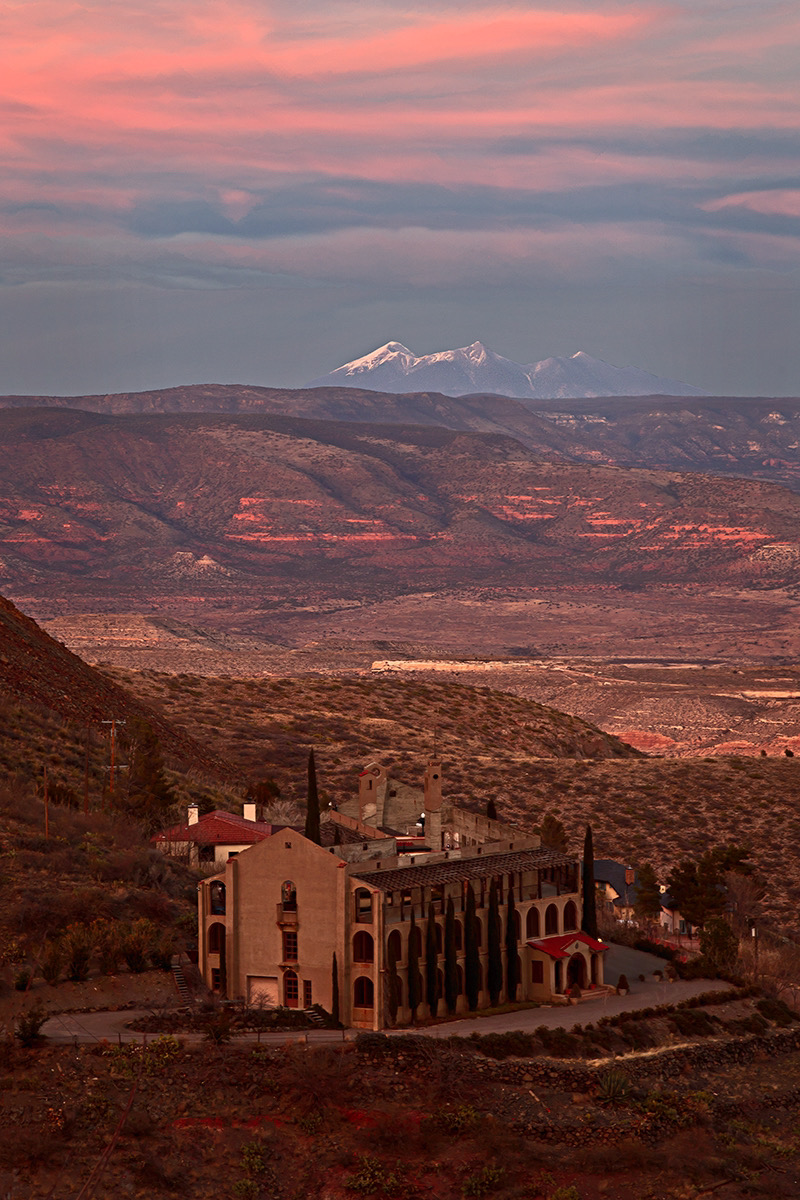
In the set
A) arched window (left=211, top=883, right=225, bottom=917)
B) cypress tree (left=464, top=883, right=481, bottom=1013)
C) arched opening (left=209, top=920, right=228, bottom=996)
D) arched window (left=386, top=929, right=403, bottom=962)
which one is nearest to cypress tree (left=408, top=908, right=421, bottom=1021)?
arched window (left=386, top=929, right=403, bottom=962)

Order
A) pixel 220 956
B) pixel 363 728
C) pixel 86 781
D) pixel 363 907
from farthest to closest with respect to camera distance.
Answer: pixel 363 728 < pixel 86 781 < pixel 220 956 < pixel 363 907

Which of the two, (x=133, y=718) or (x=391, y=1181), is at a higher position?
(x=133, y=718)

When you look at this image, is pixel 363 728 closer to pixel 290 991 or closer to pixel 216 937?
pixel 216 937

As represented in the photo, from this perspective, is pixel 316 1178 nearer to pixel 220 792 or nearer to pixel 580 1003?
pixel 580 1003

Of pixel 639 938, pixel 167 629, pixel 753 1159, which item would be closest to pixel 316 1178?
pixel 753 1159

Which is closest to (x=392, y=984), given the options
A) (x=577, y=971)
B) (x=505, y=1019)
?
(x=505, y=1019)

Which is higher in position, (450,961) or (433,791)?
(433,791)
